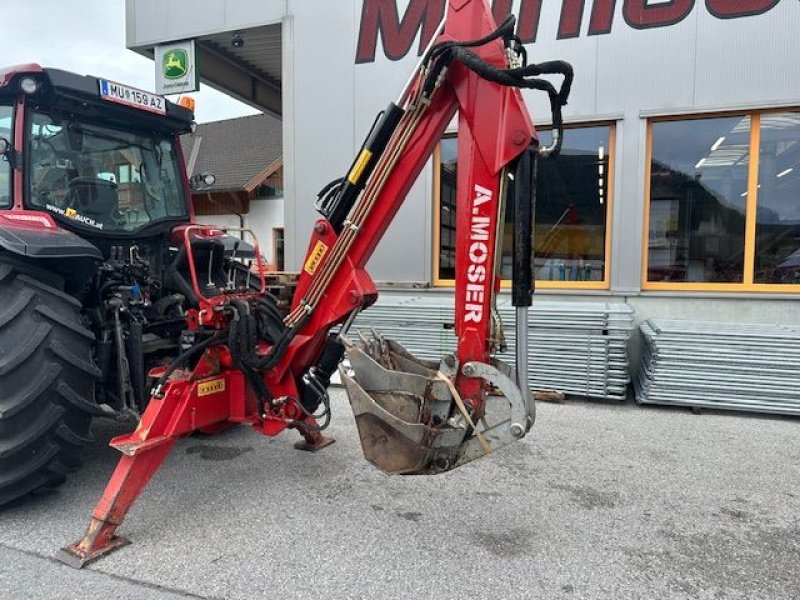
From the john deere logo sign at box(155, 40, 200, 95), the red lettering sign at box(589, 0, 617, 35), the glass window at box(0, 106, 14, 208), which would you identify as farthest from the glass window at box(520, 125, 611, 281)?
the john deere logo sign at box(155, 40, 200, 95)

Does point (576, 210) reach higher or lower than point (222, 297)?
higher

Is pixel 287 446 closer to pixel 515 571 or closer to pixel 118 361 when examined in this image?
pixel 118 361

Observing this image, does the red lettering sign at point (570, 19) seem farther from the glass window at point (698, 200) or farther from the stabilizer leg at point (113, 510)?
the stabilizer leg at point (113, 510)

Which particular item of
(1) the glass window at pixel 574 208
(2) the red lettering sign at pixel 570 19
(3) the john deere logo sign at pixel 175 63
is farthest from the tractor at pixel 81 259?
(3) the john deere logo sign at pixel 175 63

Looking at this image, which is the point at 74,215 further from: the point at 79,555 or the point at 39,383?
the point at 79,555

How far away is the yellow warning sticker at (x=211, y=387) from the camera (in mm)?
3354

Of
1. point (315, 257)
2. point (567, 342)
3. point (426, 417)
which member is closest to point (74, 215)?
point (315, 257)

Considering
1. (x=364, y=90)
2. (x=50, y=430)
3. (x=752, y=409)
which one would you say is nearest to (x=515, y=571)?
(x=50, y=430)

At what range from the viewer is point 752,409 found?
544 centimetres

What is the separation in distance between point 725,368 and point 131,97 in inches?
218

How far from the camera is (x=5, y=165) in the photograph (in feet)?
12.2

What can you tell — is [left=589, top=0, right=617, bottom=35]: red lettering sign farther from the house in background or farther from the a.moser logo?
the house in background

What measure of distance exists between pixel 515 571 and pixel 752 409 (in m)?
3.81

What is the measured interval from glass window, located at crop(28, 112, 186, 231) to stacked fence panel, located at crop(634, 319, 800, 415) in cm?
459
